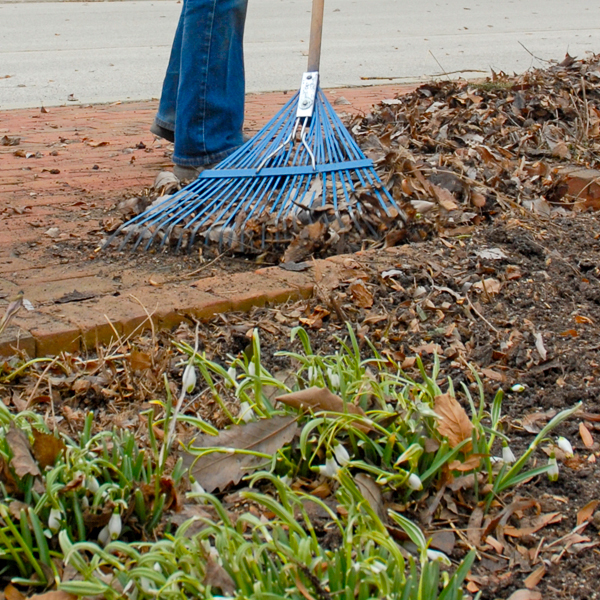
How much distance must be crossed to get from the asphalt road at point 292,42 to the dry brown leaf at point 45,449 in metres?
3.92

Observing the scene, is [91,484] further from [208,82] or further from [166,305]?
[208,82]

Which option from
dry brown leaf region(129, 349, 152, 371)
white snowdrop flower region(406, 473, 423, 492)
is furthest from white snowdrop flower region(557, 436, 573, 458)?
dry brown leaf region(129, 349, 152, 371)

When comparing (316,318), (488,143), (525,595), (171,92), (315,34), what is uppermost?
(315,34)

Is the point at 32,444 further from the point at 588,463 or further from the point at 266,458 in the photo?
the point at 588,463

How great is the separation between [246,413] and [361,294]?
760mm

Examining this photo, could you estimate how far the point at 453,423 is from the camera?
160cm

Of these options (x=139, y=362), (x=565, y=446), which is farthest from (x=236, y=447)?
(x=565, y=446)

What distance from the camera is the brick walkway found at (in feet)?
7.15

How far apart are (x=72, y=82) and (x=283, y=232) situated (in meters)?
4.52

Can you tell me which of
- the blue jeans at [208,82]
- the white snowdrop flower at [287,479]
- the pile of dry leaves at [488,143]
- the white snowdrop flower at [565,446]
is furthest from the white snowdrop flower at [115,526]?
the blue jeans at [208,82]

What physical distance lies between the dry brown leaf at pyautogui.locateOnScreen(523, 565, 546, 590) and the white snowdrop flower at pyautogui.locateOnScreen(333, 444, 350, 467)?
1.25 ft

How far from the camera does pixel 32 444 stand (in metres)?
1.53

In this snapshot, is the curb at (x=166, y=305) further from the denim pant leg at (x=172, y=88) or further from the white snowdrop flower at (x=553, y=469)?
the denim pant leg at (x=172, y=88)

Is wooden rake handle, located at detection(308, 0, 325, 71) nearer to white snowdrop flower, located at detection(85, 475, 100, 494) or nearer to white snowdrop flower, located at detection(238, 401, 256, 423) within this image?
white snowdrop flower, located at detection(238, 401, 256, 423)
